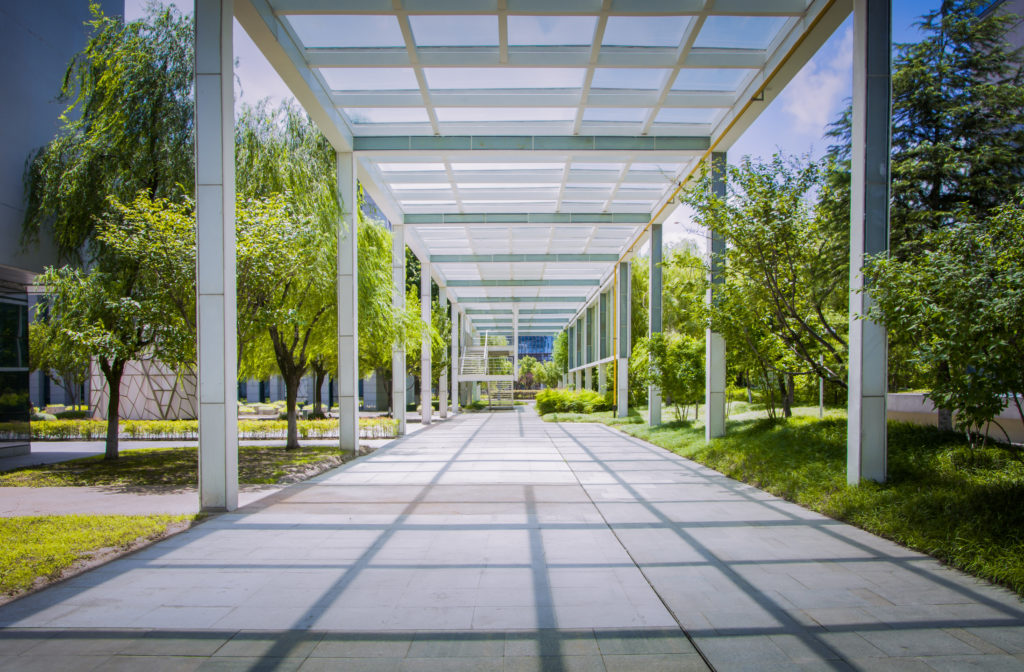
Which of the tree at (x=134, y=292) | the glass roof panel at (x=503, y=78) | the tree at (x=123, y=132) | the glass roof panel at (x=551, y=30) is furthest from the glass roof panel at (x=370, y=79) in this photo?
the tree at (x=134, y=292)

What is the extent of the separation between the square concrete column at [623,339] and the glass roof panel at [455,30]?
1509cm

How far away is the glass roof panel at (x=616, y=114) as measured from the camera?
41.0 feet

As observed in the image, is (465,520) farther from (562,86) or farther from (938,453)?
(562,86)

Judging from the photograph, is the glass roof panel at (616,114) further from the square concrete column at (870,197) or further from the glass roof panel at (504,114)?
the square concrete column at (870,197)

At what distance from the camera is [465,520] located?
22.8ft

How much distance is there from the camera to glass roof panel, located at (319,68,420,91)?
35.0 feet

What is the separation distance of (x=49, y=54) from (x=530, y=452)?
1252 centimetres

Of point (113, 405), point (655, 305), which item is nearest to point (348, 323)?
point (113, 405)

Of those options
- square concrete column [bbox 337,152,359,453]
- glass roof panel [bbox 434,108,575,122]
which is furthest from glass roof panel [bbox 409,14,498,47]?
square concrete column [bbox 337,152,359,453]

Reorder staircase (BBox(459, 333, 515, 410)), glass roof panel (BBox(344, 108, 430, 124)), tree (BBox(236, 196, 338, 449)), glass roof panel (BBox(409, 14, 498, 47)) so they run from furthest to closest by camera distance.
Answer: staircase (BBox(459, 333, 515, 410)) → glass roof panel (BBox(344, 108, 430, 124)) → tree (BBox(236, 196, 338, 449)) → glass roof panel (BBox(409, 14, 498, 47))

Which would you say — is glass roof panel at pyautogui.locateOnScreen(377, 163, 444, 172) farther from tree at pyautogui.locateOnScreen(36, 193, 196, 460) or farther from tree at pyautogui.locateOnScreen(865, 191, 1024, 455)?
tree at pyautogui.locateOnScreen(865, 191, 1024, 455)

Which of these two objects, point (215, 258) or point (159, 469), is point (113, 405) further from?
point (215, 258)

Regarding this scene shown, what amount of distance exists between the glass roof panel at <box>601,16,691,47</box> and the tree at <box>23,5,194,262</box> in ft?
23.6

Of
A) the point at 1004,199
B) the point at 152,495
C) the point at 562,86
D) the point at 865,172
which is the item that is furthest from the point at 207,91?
the point at 1004,199
